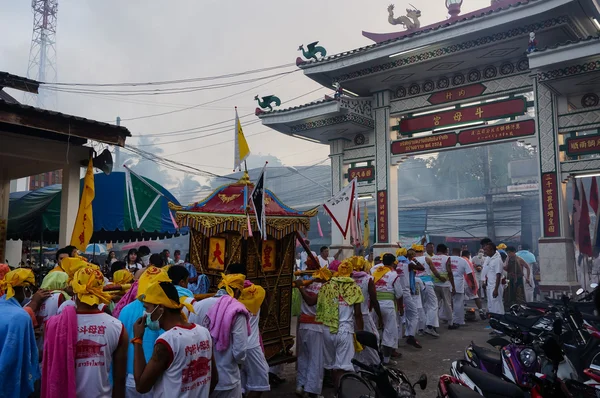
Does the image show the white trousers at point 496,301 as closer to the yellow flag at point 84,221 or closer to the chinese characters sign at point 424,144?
the chinese characters sign at point 424,144

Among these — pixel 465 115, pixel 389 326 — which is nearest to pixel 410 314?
pixel 389 326

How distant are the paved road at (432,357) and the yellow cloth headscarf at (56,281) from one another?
9.95 ft

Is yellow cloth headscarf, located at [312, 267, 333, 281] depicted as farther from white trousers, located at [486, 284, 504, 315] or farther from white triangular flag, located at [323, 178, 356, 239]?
white trousers, located at [486, 284, 504, 315]

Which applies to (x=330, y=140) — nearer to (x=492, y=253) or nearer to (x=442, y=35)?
(x=442, y=35)

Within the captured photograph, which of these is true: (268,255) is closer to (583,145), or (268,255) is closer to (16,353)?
(16,353)

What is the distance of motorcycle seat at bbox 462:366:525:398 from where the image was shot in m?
3.59

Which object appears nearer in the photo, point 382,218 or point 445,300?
point 445,300

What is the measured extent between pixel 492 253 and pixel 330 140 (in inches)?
281

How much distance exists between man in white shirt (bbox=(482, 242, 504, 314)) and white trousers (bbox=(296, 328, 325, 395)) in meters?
6.07

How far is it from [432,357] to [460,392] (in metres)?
4.69

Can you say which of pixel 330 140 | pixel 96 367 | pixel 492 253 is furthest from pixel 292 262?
pixel 330 140

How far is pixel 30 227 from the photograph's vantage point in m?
10.7

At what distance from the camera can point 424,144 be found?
45.6 feet

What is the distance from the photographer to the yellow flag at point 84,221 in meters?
8.52
